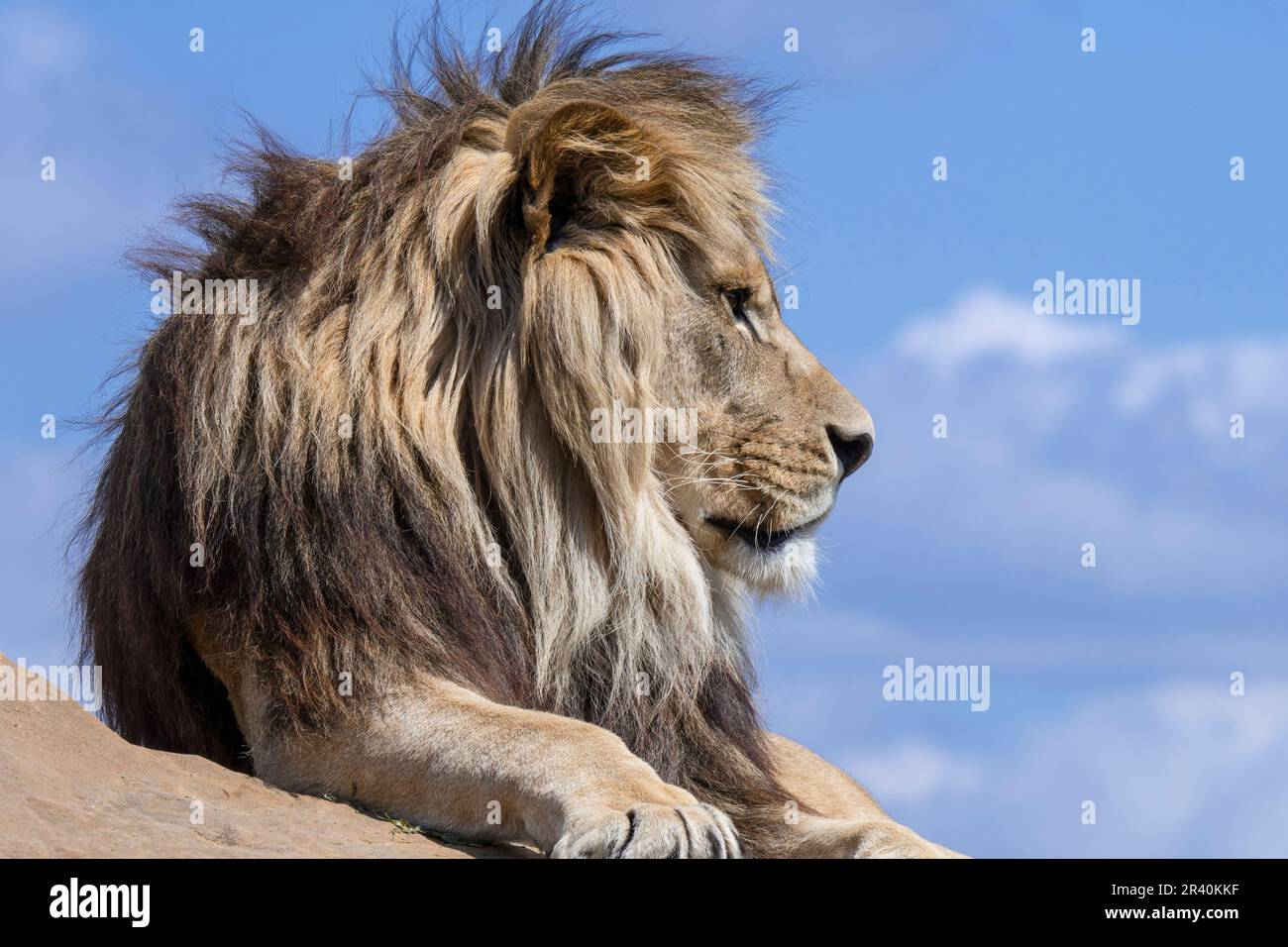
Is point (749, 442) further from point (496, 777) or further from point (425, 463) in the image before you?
point (496, 777)

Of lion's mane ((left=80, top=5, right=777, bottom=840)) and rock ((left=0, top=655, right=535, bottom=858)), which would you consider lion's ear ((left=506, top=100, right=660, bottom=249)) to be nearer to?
lion's mane ((left=80, top=5, right=777, bottom=840))

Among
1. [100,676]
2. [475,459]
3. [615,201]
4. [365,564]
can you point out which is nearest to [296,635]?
[365,564]

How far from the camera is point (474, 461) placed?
237 inches

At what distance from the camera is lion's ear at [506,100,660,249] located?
19.6 feet

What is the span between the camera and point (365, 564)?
222 inches

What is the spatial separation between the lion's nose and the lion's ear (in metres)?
0.98

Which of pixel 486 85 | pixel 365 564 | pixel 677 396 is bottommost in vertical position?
pixel 365 564

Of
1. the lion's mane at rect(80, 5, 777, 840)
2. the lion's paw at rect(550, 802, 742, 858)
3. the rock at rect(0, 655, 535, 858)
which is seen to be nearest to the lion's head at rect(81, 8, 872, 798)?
the lion's mane at rect(80, 5, 777, 840)

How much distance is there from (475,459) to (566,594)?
515 millimetres

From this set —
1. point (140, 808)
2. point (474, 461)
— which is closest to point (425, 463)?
point (474, 461)

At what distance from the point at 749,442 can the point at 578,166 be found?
1.05 metres

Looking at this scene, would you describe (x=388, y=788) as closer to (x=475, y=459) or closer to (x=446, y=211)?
(x=475, y=459)

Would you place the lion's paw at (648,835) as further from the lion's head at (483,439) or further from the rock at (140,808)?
the lion's head at (483,439)
